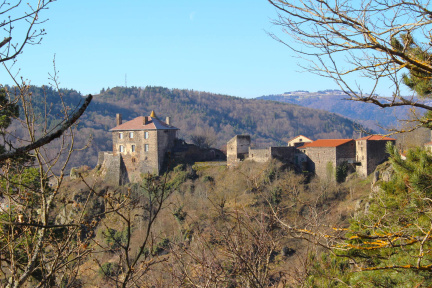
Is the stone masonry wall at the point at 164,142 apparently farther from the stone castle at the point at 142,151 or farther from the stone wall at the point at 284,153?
the stone wall at the point at 284,153

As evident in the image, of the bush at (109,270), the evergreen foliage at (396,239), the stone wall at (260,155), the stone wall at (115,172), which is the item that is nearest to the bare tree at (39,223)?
the bush at (109,270)

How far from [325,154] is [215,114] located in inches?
3609

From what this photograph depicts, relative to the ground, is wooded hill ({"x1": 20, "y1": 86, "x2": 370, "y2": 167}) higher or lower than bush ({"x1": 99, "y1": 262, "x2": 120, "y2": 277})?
higher

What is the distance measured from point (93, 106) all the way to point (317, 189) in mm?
87188

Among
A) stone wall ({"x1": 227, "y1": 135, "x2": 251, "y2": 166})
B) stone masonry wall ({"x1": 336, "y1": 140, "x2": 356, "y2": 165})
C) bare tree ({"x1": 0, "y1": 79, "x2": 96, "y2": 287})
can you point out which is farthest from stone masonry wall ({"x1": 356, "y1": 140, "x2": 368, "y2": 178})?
bare tree ({"x1": 0, "y1": 79, "x2": 96, "y2": 287})

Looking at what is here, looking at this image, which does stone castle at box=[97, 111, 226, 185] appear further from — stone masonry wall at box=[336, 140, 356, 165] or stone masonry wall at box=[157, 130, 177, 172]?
stone masonry wall at box=[336, 140, 356, 165]

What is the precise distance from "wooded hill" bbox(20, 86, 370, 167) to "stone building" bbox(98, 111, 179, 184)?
182ft

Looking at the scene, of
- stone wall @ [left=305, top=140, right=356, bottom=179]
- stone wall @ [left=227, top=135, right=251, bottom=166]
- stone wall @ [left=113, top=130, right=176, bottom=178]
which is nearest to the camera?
stone wall @ [left=305, top=140, right=356, bottom=179]

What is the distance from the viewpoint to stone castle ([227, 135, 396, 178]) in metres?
29.2

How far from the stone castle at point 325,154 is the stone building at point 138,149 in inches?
193

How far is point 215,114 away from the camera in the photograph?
121625 millimetres

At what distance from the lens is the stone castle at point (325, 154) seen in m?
29.2

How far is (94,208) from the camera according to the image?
1128 inches

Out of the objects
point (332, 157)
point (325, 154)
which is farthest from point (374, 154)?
point (325, 154)
